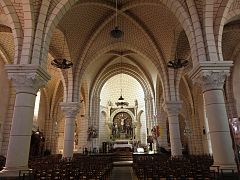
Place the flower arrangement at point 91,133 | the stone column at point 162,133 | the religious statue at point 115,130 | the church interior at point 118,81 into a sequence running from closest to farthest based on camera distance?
the church interior at point 118,81, the stone column at point 162,133, the flower arrangement at point 91,133, the religious statue at point 115,130

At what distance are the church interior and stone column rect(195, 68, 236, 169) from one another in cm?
3

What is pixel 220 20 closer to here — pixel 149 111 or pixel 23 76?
pixel 23 76

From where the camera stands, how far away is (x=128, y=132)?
3125cm

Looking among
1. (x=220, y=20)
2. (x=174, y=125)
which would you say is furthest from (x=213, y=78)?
(x=174, y=125)

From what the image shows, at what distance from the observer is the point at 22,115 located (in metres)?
6.85

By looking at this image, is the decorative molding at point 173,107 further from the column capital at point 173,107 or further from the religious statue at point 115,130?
the religious statue at point 115,130

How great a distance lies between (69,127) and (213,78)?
363 inches

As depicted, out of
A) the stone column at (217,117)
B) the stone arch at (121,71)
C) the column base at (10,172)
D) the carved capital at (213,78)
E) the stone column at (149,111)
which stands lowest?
the column base at (10,172)

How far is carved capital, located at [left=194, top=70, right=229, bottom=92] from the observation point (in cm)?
710

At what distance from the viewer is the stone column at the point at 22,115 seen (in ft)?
21.1

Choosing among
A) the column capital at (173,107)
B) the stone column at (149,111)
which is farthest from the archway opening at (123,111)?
the column capital at (173,107)

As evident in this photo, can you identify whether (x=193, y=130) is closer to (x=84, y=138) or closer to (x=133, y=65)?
(x=133, y=65)

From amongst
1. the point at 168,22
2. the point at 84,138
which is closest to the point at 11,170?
the point at 168,22

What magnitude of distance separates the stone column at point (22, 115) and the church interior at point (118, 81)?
0.03m
